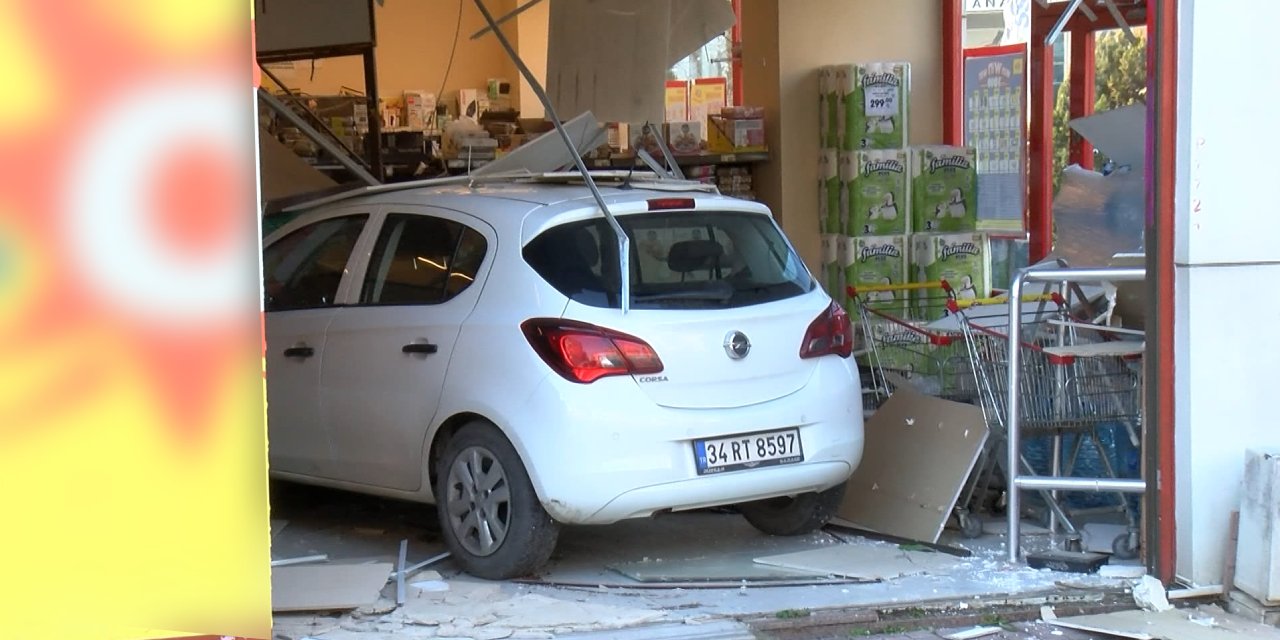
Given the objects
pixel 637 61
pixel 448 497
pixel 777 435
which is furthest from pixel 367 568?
pixel 637 61

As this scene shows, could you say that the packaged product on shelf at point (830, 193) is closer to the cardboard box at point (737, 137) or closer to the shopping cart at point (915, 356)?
the cardboard box at point (737, 137)

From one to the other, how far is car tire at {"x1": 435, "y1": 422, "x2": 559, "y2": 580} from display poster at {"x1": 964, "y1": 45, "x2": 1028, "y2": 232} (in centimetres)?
586

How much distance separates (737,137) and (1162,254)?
5.68m

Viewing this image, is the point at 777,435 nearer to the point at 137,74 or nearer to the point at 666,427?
the point at 666,427

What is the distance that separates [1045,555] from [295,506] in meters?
3.76

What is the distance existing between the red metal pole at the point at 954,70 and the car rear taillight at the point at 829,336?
5281mm

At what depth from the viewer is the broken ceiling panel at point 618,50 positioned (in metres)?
8.12

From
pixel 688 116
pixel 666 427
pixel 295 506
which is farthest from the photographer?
pixel 688 116

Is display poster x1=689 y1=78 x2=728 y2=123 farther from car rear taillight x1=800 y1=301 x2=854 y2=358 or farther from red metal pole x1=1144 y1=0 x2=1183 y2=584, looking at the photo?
red metal pole x1=1144 y1=0 x2=1183 y2=584

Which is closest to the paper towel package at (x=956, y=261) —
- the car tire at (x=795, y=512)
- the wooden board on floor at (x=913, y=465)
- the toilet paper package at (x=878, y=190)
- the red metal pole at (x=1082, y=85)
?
the toilet paper package at (x=878, y=190)

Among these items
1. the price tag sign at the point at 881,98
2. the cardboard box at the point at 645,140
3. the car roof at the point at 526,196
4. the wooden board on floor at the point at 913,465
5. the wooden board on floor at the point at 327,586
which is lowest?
the wooden board on floor at the point at 327,586

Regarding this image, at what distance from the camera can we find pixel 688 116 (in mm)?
14289

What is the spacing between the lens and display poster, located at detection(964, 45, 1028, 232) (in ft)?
35.1

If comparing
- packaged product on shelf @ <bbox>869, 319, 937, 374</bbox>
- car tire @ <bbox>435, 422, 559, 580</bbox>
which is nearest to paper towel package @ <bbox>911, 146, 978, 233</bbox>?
packaged product on shelf @ <bbox>869, 319, 937, 374</bbox>
